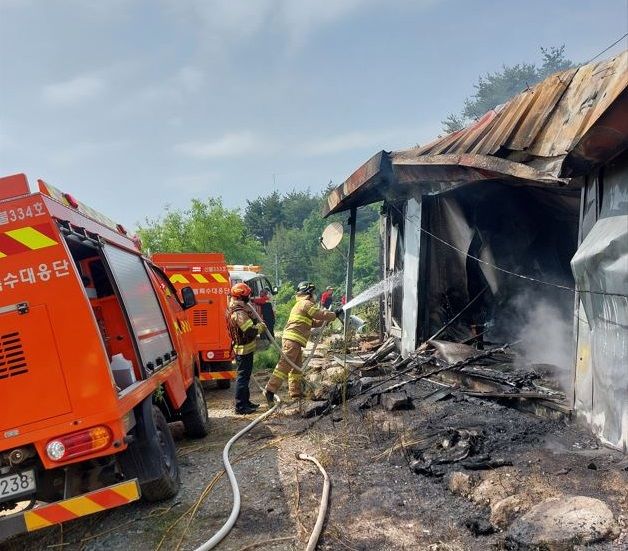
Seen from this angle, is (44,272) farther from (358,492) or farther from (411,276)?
(411,276)

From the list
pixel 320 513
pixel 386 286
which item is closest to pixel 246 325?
pixel 320 513

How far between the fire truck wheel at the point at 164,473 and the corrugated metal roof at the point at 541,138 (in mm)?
3671

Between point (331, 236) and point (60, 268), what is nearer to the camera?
point (60, 268)

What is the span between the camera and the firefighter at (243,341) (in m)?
7.00

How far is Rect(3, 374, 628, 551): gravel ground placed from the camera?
3.24 metres

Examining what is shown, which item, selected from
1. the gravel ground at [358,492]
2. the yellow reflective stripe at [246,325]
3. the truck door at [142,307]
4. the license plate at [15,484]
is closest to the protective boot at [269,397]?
the yellow reflective stripe at [246,325]

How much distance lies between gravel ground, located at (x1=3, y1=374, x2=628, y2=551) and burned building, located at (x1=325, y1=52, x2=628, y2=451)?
50 cm

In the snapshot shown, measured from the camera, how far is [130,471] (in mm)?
3463

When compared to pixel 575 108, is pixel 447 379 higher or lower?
lower

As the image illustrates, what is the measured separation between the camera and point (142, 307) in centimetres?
439

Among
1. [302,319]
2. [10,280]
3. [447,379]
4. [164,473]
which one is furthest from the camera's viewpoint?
[302,319]

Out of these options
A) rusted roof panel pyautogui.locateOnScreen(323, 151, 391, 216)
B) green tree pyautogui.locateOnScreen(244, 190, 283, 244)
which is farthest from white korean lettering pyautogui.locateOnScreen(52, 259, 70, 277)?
green tree pyautogui.locateOnScreen(244, 190, 283, 244)

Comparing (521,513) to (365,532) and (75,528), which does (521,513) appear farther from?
(75,528)

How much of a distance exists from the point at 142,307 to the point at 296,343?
3.24m
